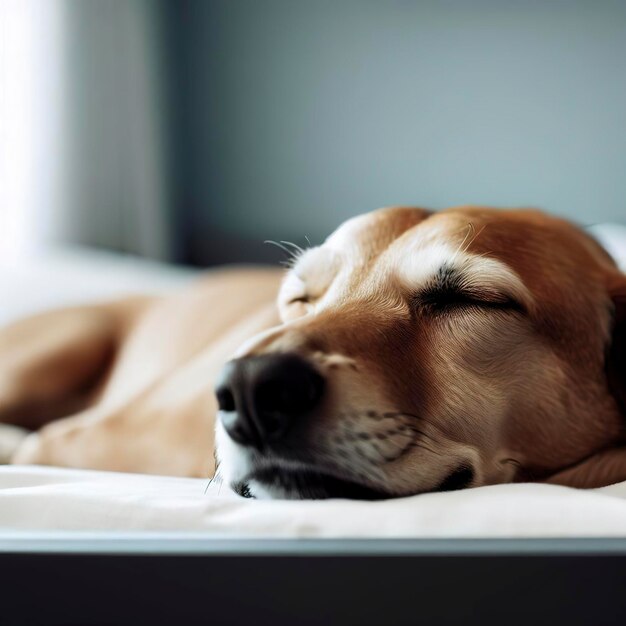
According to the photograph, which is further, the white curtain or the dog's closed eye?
the white curtain

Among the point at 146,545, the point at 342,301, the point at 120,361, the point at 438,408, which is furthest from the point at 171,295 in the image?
the point at 146,545

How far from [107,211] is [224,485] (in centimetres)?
478

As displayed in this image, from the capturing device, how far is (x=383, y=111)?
19.1 feet

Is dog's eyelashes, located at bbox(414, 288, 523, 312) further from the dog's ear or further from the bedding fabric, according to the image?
the bedding fabric

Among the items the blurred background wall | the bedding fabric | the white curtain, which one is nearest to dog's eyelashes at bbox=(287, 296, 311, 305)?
the bedding fabric

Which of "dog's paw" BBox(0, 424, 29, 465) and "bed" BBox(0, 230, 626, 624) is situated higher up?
"bed" BBox(0, 230, 626, 624)

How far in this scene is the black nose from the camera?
1.10 meters

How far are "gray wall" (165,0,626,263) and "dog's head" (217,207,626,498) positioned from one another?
383 centimetres

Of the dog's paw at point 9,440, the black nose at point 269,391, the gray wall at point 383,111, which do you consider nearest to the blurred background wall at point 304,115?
the gray wall at point 383,111

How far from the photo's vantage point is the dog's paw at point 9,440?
7.41 feet

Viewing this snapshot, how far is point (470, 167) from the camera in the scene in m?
5.48

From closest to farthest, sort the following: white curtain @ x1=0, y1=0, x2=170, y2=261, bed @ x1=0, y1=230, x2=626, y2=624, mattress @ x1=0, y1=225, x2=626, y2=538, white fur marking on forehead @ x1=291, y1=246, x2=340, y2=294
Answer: bed @ x1=0, y1=230, x2=626, y2=624
mattress @ x1=0, y1=225, x2=626, y2=538
white fur marking on forehead @ x1=291, y1=246, x2=340, y2=294
white curtain @ x1=0, y1=0, x2=170, y2=261

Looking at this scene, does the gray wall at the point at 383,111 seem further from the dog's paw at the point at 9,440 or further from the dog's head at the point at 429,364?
the dog's head at the point at 429,364
